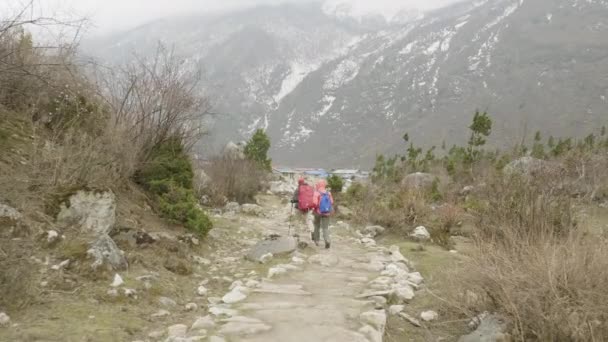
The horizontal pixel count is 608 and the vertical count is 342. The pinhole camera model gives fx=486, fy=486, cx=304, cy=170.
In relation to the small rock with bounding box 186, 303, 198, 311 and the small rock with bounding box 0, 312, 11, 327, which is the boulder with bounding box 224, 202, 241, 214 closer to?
the small rock with bounding box 186, 303, 198, 311

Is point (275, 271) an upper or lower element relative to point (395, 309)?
lower

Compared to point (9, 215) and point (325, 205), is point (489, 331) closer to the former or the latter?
point (9, 215)

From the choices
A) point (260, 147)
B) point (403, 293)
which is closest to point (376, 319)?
point (403, 293)

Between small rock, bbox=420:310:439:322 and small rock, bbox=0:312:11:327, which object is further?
small rock, bbox=420:310:439:322

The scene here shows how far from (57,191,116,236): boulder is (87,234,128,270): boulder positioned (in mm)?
457

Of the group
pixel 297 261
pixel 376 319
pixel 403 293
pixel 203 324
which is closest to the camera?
pixel 203 324

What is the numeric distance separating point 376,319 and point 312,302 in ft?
3.15

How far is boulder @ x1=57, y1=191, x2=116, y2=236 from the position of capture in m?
6.42

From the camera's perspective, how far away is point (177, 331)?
4.42 meters

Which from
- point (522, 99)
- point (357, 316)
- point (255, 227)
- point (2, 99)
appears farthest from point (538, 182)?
point (522, 99)

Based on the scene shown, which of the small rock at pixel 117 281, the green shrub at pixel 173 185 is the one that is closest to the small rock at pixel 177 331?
the small rock at pixel 117 281

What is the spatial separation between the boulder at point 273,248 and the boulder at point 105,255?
9.16 ft

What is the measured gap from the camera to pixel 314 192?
10.8 metres

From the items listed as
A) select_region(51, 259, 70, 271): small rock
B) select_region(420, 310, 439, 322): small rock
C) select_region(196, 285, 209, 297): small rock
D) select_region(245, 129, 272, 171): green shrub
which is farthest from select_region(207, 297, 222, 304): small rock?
select_region(245, 129, 272, 171): green shrub
